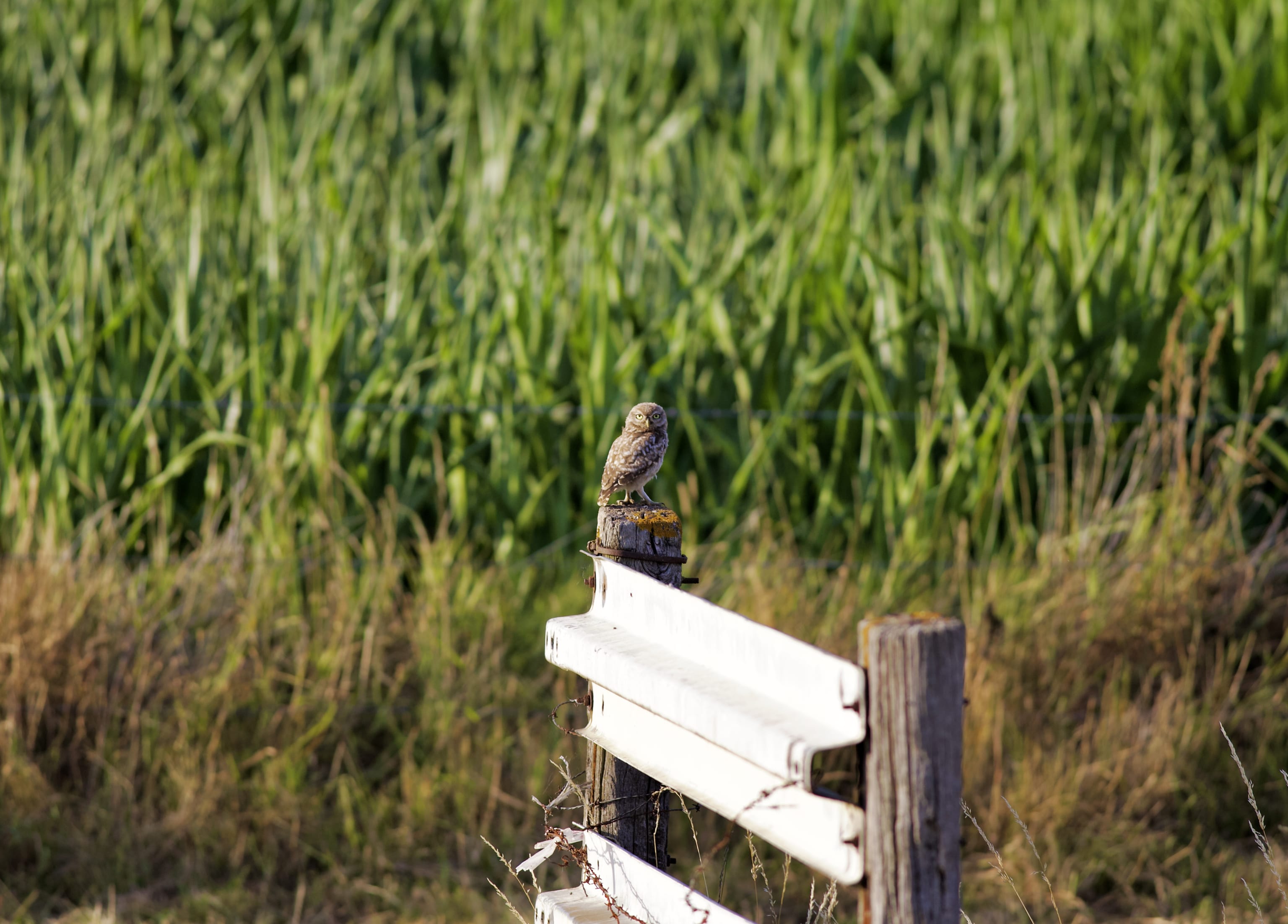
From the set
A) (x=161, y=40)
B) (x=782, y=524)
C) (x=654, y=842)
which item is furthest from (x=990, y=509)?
(x=161, y=40)

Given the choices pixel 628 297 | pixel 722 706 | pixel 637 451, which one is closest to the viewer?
pixel 722 706

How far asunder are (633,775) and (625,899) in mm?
211

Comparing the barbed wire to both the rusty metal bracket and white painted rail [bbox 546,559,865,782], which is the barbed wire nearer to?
the rusty metal bracket

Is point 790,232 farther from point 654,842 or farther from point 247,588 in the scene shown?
point 654,842

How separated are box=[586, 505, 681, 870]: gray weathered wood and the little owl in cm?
30

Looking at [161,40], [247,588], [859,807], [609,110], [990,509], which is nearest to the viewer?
[859,807]

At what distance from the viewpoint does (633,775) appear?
1.79m

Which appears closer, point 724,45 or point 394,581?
point 394,581

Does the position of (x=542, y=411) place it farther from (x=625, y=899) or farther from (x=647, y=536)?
(x=625, y=899)

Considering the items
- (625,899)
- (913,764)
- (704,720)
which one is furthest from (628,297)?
(913,764)

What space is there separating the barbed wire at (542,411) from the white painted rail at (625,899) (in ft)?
6.40

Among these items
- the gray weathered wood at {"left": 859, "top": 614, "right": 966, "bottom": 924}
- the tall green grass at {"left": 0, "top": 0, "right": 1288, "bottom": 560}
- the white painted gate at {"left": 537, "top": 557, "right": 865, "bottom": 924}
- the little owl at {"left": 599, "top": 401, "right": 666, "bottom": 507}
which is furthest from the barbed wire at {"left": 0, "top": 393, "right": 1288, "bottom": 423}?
the gray weathered wood at {"left": 859, "top": 614, "right": 966, "bottom": 924}

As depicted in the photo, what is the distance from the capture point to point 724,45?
5547 millimetres

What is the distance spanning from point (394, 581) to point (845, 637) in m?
1.23
